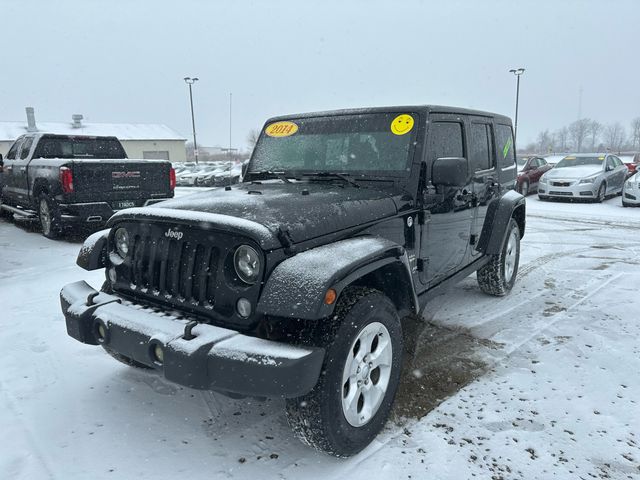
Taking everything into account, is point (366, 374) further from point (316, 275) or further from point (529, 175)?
point (529, 175)

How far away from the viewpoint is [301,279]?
2.27 metres

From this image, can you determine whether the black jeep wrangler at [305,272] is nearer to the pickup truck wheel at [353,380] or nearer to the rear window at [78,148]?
the pickup truck wheel at [353,380]

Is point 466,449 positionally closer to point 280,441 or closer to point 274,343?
point 280,441

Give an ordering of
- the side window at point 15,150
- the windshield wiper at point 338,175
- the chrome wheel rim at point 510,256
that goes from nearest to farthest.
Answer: the windshield wiper at point 338,175 < the chrome wheel rim at point 510,256 < the side window at point 15,150

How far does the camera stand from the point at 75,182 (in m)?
7.57

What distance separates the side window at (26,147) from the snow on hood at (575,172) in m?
14.3

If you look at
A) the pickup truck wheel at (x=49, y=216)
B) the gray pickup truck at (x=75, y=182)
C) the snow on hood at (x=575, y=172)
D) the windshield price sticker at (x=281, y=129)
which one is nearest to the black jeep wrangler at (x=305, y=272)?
the windshield price sticker at (x=281, y=129)

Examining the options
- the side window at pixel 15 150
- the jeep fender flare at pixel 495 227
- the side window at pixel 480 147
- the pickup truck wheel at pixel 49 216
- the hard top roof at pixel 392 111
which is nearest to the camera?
the hard top roof at pixel 392 111

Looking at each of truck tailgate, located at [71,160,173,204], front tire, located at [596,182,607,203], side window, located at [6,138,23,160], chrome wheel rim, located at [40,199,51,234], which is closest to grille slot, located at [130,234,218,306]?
truck tailgate, located at [71,160,173,204]

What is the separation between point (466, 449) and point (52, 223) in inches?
302

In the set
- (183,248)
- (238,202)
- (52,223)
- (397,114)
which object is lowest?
(52,223)

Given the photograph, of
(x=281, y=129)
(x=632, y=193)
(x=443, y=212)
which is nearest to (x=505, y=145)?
(x=443, y=212)

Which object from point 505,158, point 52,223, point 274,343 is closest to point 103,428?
point 274,343

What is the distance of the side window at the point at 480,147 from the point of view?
434cm
